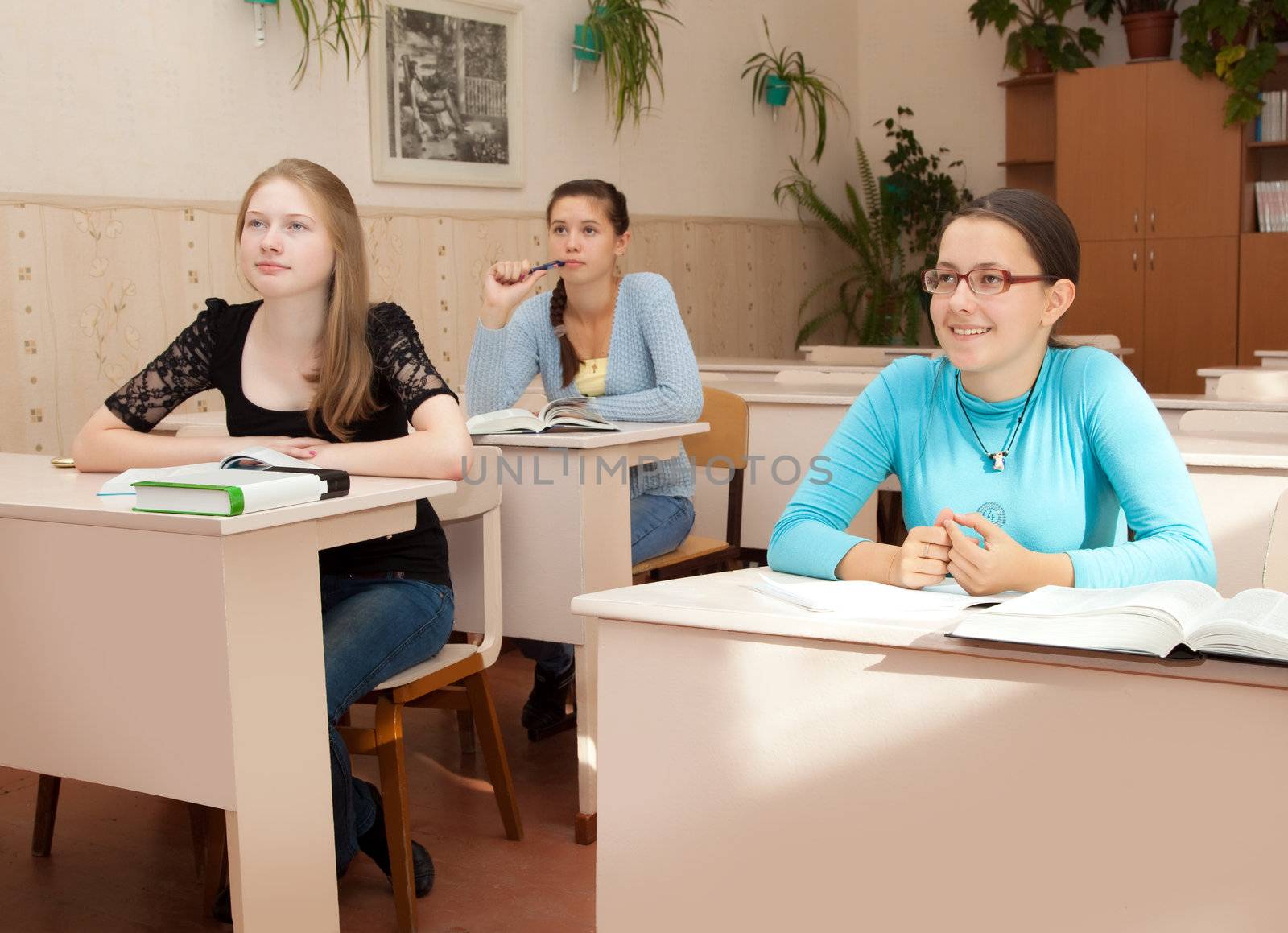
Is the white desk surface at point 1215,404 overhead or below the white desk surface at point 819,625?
overhead

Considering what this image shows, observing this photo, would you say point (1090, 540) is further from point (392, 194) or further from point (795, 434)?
point (392, 194)

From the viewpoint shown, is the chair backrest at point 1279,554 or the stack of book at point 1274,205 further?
the stack of book at point 1274,205

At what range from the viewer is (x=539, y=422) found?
8.63 ft

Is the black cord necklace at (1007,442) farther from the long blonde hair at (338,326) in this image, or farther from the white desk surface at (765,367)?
the white desk surface at (765,367)

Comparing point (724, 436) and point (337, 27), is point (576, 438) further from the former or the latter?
point (337, 27)

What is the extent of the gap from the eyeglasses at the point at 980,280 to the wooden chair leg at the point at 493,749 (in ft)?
3.68

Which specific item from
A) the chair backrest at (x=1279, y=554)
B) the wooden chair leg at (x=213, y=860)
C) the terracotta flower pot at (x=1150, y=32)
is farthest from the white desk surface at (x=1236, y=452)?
the terracotta flower pot at (x=1150, y=32)

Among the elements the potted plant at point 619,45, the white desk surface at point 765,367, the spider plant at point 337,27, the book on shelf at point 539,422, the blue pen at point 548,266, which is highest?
the potted plant at point 619,45

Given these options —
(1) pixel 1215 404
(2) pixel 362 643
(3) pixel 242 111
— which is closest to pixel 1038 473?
(2) pixel 362 643

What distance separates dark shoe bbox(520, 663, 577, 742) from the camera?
3.19 metres

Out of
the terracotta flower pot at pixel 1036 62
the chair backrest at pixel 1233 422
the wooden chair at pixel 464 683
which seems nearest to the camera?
the wooden chair at pixel 464 683

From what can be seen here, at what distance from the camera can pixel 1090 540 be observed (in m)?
1.79

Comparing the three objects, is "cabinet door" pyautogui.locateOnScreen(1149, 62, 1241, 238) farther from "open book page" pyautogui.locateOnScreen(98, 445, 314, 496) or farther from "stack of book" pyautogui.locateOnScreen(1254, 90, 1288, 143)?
"open book page" pyautogui.locateOnScreen(98, 445, 314, 496)

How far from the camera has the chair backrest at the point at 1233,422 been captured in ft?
9.64
